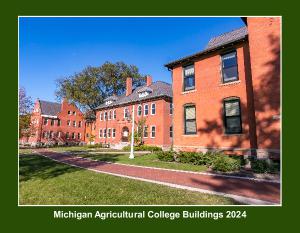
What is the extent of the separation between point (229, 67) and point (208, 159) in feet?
22.8

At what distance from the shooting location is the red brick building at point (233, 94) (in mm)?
11531

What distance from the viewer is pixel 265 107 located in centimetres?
1157

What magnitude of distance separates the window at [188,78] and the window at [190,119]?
1.71m

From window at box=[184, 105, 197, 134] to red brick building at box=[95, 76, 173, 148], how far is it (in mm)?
12740

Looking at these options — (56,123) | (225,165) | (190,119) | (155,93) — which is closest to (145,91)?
(155,93)

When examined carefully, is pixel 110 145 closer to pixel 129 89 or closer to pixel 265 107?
pixel 129 89

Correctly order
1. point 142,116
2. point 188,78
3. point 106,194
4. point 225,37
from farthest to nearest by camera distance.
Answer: point 142,116, point 225,37, point 188,78, point 106,194

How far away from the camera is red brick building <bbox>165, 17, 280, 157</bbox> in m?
11.5

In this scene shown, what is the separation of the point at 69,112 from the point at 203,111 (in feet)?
151

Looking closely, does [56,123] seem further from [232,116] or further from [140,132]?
[232,116]

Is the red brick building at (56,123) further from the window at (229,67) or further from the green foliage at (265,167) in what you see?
the green foliage at (265,167)

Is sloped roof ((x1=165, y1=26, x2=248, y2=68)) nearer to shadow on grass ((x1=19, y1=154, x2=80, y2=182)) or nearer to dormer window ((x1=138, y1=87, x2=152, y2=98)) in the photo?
shadow on grass ((x1=19, y1=154, x2=80, y2=182))

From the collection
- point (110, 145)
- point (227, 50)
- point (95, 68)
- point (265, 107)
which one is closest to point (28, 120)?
point (110, 145)

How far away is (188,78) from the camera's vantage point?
18.0 m
